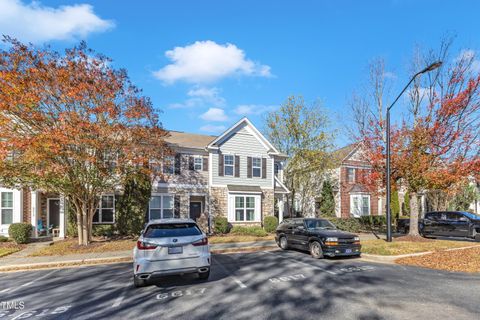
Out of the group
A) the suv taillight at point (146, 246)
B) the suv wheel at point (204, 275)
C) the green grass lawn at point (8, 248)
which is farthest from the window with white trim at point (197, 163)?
the suv taillight at point (146, 246)

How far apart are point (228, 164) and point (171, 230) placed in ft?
51.6

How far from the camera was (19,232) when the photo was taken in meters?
16.2

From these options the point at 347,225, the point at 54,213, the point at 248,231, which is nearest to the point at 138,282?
the point at 248,231

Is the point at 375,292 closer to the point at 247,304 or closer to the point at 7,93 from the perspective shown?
the point at 247,304

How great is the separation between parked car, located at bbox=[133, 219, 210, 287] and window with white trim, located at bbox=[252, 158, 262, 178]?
16.6 meters

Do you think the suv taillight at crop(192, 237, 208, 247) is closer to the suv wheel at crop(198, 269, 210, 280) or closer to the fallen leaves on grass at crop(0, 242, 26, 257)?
the suv wheel at crop(198, 269, 210, 280)

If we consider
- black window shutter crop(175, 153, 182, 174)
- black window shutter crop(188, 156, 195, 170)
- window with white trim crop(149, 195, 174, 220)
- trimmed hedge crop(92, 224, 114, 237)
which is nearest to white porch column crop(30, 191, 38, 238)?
trimmed hedge crop(92, 224, 114, 237)

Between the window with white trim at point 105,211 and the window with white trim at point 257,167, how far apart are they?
1057 cm

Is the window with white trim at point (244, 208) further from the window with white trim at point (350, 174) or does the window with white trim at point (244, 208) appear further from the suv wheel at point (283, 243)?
the window with white trim at point (350, 174)

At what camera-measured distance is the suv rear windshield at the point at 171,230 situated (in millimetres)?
7671

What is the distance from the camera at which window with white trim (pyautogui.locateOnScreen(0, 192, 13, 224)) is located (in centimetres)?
1766

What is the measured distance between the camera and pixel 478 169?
1496cm

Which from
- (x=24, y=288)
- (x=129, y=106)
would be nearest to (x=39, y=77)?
(x=129, y=106)

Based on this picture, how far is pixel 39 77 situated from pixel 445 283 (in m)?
16.0
